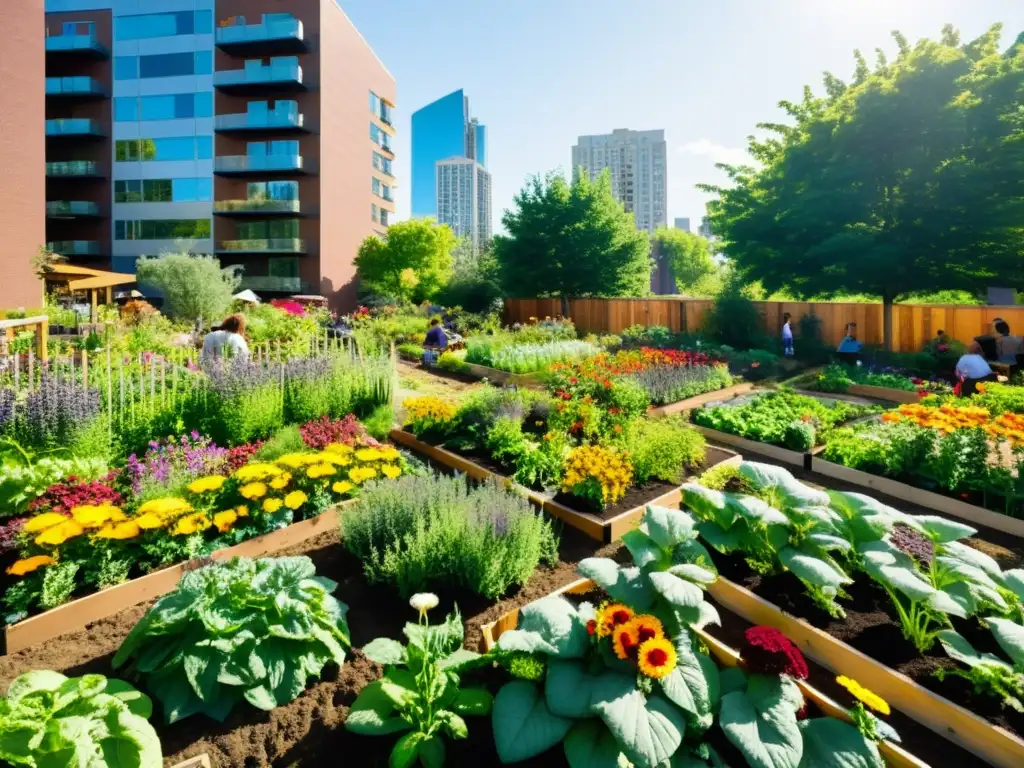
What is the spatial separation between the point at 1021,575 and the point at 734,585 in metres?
1.57

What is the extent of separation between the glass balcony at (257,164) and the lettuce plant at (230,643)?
39793mm

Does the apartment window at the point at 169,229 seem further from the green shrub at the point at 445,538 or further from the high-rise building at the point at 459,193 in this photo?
the high-rise building at the point at 459,193

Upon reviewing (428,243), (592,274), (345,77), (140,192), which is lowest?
(592,274)

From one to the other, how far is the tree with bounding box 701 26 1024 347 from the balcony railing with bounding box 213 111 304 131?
102 feet

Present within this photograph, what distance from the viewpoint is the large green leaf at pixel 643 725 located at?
2307 mm

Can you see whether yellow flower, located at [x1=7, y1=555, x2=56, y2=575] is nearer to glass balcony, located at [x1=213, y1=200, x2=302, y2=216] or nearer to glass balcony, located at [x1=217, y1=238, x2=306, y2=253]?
glass balcony, located at [x1=217, y1=238, x2=306, y2=253]

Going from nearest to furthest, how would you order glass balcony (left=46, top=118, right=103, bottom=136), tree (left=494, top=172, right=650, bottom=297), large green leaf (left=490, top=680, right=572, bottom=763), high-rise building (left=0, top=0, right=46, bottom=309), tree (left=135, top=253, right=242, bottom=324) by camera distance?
large green leaf (left=490, top=680, right=572, bottom=763), high-rise building (left=0, top=0, right=46, bottom=309), tree (left=135, top=253, right=242, bottom=324), tree (left=494, top=172, right=650, bottom=297), glass balcony (left=46, top=118, right=103, bottom=136)

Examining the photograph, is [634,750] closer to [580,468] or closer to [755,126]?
[580,468]

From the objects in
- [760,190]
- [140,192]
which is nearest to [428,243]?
[140,192]

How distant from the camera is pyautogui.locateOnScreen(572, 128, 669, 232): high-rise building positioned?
128 metres

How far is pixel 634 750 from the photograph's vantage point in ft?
7.54

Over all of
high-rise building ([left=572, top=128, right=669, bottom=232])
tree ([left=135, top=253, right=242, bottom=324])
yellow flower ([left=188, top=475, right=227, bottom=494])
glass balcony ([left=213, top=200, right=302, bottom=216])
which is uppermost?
high-rise building ([left=572, top=128, right=669, bottom=232])

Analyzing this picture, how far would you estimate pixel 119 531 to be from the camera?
397 cm

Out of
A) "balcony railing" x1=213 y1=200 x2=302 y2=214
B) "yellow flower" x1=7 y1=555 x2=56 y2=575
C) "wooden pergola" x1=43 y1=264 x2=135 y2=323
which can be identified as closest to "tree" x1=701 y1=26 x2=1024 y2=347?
"yellow flower" x1=7 y1=555 x2=56 y2=575
